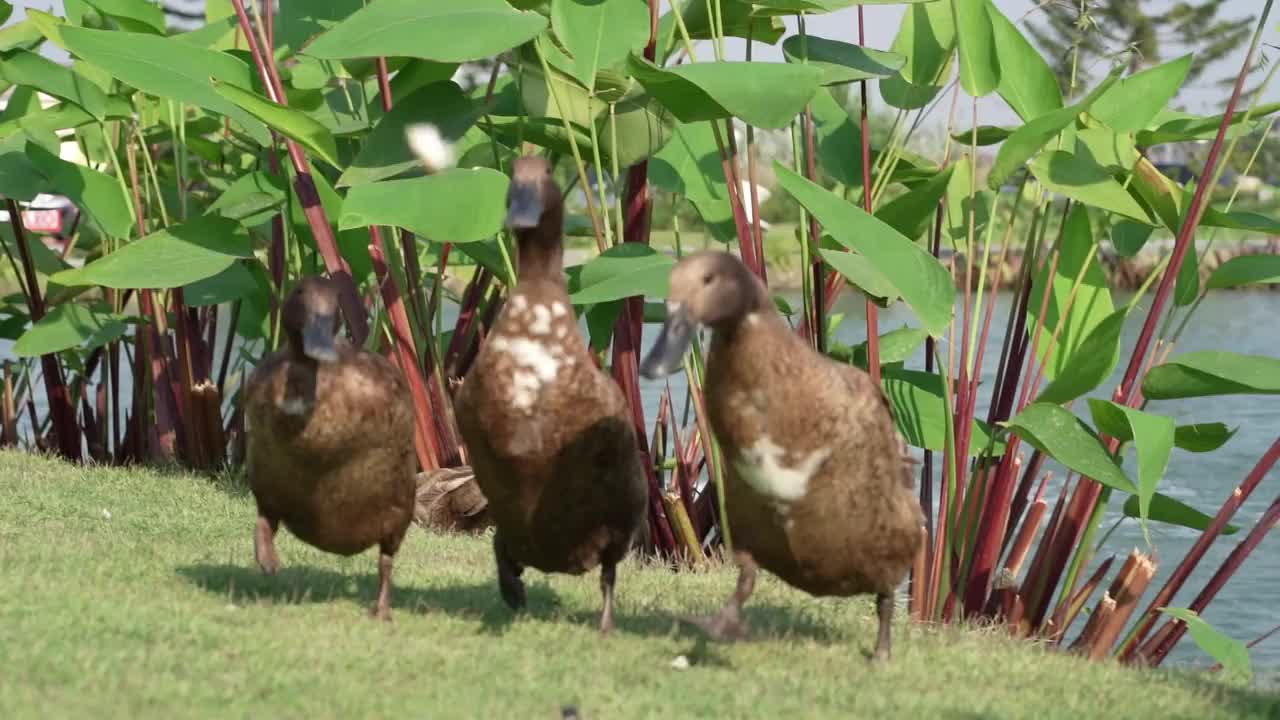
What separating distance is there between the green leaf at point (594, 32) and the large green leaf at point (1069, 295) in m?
1.48

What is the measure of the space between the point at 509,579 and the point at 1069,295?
81.8 inches

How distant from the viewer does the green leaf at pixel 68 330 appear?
6641 mm

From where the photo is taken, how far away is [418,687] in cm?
331

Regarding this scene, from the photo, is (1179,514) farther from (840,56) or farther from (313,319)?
(313,319)

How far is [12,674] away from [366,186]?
1.79m

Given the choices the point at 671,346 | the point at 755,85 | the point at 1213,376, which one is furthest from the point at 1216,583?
the point at 671,346

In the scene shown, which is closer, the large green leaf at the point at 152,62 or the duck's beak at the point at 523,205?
the duck's beak at the point at 523,205

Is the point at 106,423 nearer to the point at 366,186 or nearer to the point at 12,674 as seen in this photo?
A: the point at 366,186

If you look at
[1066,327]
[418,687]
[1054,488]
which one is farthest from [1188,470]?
[418,687]

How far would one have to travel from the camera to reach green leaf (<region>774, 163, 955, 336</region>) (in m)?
4.25

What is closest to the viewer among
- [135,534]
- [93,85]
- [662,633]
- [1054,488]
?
[662,633]

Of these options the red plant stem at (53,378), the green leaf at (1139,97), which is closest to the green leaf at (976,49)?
the green leaf at (1139,97)

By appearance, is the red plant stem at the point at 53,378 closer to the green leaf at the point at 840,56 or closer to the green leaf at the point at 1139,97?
the green leaf at the point at 840,56

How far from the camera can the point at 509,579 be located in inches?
164
